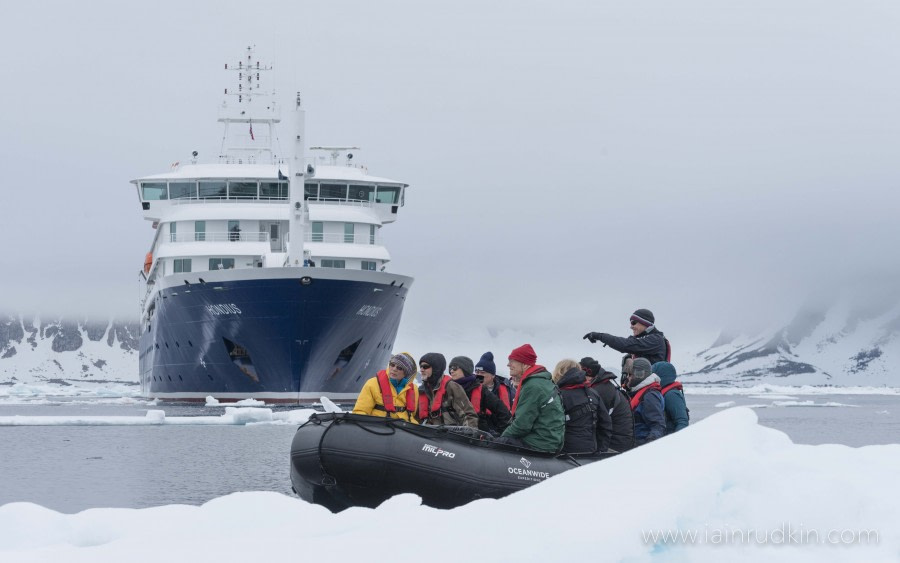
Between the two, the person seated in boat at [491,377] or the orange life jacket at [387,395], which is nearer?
the orange life jacket at [387,395]

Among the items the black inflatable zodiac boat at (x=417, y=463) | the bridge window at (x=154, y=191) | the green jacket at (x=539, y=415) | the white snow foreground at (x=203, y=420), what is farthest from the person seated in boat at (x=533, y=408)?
the bridge window at (x=154, y=191)

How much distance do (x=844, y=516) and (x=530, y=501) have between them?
158 cm

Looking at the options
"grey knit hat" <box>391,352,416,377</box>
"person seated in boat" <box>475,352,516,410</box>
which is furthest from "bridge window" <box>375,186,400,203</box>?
"grey knit hat" <box>391,352,416,377</box>

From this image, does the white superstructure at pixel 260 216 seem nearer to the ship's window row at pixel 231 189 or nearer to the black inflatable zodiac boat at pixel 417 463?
the ship's window row at pixel 231 189

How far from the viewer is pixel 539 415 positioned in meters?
9.95

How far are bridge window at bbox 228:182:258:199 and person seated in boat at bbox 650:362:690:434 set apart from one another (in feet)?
95.7

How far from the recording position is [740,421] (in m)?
6.73

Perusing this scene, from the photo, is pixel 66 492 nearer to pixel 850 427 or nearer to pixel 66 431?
pixel 66 431

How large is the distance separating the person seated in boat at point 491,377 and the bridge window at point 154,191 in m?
29.6

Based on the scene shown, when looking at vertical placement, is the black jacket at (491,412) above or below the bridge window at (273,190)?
below

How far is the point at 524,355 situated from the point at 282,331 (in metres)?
24.0

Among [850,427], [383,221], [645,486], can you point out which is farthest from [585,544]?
[383,221]

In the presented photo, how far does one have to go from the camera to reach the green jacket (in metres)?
9.49

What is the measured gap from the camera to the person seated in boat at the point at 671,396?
10727mm
